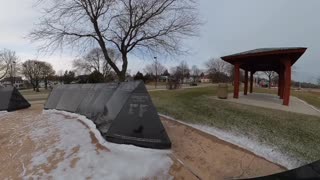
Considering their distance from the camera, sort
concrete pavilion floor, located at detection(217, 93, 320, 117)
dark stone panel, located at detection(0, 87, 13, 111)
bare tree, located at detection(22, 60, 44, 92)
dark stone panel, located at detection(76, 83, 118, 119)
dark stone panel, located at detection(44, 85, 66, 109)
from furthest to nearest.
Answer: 1. bare tree, located at detection(22, 60, 44, 92)
2. dark stone panel, located at detection(0, 87, 13, 111)
3. dark stone panel, located at detection(44, 85, 66, 109)
4. concrete pavilion floor, located at detection(217, 93, 320, 117)
5. dark stone panel, located at detection(76, 83, 118, 119)

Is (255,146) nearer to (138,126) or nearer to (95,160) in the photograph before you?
(138,126)

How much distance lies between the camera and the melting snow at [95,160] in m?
5.67

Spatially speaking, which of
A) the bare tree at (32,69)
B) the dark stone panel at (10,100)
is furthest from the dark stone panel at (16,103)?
the bare tree at (32,69)

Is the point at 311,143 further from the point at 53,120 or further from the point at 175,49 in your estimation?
the point at 175,49

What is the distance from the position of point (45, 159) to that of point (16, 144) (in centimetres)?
198

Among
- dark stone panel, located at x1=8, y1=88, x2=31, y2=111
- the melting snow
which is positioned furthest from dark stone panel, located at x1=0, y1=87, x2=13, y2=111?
the melting snow

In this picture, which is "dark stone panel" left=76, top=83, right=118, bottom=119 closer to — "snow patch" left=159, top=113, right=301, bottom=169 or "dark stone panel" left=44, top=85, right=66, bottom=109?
"snow patch" left=159, top=113, right=301, bottom=169

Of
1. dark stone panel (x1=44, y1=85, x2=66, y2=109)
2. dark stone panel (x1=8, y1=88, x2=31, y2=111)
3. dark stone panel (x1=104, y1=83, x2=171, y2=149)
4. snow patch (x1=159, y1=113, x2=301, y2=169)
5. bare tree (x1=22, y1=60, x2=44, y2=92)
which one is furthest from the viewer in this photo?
bare tree (x1=22, y1=60, x2=44, y2=92)

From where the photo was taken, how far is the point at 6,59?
63.4 metres

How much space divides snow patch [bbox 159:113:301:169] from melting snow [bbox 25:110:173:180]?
231cm

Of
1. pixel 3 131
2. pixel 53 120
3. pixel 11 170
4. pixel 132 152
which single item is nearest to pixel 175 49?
pixel 53 120

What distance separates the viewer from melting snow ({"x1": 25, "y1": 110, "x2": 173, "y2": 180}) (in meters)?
5.67

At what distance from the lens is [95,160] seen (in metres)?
6.25

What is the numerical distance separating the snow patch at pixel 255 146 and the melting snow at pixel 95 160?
231 cm
